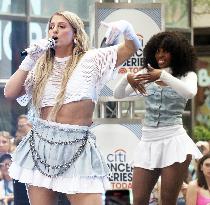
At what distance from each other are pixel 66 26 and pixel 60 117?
429mm

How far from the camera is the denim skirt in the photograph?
311 cm

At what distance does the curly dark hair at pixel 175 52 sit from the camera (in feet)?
12.3

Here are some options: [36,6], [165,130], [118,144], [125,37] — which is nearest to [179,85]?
[165,130]

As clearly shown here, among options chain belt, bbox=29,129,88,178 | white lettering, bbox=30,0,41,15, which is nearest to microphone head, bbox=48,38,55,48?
chain belt, bbox=29,129,88,178

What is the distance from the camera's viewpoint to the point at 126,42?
3.25 meters

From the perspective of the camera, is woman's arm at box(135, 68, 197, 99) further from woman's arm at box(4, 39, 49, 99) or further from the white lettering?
the white lettering

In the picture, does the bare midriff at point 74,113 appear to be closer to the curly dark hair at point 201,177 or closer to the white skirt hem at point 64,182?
the white skirt hem at point 64,182

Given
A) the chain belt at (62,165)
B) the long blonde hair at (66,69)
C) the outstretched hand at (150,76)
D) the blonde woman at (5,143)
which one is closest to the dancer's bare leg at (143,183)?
the outstretched hand at (150,76)

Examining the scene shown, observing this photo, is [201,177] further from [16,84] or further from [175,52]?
[16,84]

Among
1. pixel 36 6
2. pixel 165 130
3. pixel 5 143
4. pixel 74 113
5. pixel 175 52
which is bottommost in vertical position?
pixel 5 143

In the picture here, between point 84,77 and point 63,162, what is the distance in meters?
0.40

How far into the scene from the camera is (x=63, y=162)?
3.13 m

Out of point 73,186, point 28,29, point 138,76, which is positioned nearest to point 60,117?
point 73,186

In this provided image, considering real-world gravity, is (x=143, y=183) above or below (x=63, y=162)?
below
